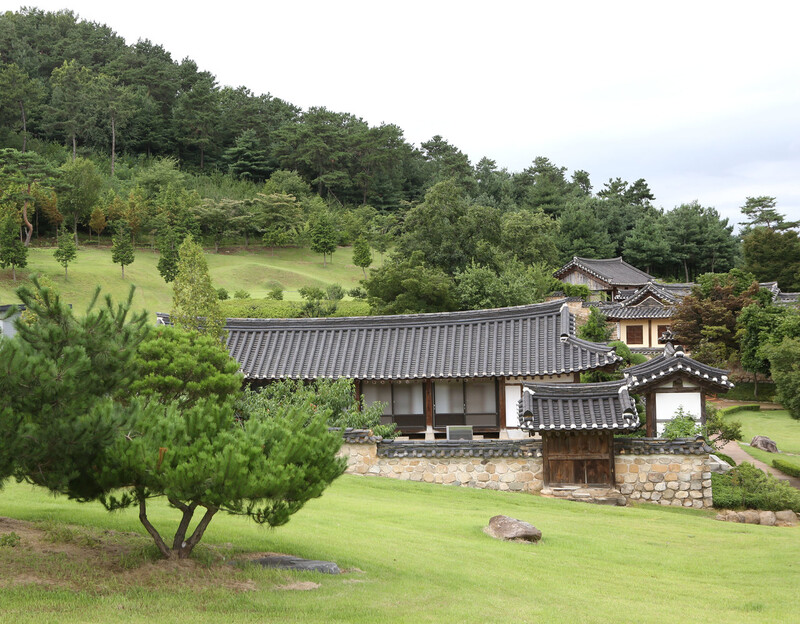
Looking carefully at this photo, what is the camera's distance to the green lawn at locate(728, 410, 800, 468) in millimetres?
24389

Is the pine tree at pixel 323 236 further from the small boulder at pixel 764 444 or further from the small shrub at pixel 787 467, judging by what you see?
the small shrub at pixel 787 467

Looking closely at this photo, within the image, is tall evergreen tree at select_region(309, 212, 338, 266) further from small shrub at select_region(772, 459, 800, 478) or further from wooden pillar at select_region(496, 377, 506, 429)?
small shrub at select_region(772, 459, 800, 478)

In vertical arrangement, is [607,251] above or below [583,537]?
above

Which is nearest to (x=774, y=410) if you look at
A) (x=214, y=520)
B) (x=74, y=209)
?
(x=214, y=520)

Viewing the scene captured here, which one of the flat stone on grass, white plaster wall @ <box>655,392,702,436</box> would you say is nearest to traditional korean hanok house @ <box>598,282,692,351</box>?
white plaster wall @ <box>655,392,702,436</box>

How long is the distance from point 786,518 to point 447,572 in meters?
10.4

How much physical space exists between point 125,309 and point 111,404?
3.55 feet

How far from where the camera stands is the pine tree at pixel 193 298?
21.1 metres

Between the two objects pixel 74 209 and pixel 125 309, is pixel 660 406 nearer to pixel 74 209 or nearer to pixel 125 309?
pixel 125 309

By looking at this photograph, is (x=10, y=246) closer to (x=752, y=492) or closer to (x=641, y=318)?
(x=641, y=318)

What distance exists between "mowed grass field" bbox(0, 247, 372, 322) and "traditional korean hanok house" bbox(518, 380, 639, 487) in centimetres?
3077

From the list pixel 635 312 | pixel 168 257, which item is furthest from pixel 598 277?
pixel 168 257

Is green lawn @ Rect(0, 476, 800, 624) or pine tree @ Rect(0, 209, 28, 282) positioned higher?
pine tree @ Rect(0, 209, 28, 282)

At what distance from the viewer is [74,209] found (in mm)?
61188
